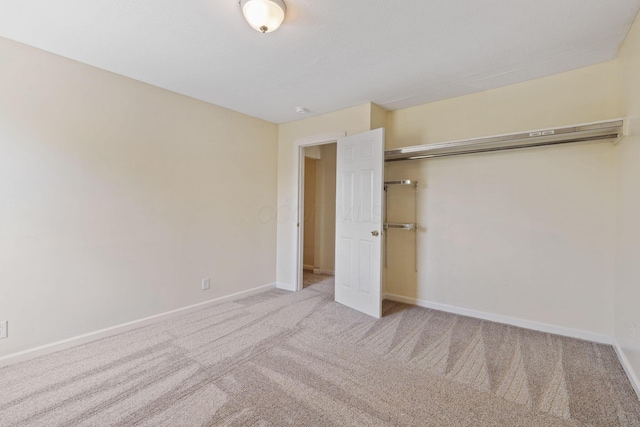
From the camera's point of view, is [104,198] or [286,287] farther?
[286,287]

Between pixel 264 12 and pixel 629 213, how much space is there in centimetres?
300

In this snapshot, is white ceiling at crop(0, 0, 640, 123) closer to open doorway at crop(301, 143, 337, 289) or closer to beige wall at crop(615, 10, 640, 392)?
beige wall at crop(615, 10, 640, 392)

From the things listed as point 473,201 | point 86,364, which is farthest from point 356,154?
point 86,364

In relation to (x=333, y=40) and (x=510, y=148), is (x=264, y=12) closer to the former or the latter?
(x=333, y=40)

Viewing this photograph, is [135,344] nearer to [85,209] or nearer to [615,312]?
[85,209]

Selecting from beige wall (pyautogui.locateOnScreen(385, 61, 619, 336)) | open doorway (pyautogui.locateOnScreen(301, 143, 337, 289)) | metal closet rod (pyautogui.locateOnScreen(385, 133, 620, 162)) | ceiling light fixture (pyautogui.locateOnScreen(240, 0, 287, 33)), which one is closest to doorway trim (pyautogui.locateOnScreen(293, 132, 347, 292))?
open doorway (pyautogui.locateOnScreen(301, 143, 337, 289))

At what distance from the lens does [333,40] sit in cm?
215

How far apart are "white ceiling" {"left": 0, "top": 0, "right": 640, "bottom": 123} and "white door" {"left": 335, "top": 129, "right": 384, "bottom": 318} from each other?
27.6 inches

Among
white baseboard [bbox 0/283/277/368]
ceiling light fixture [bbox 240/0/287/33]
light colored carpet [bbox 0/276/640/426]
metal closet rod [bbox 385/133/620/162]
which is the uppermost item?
ceiling light fixture [bbox 240/0/287/33]

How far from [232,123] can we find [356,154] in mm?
1727

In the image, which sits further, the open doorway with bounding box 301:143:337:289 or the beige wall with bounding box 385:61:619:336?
the open doorway with bounding box 301:143:337:289

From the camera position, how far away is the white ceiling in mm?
1818

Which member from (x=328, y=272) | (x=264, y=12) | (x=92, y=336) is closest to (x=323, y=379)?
(x=92, y=336)

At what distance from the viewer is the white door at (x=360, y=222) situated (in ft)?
10.3
